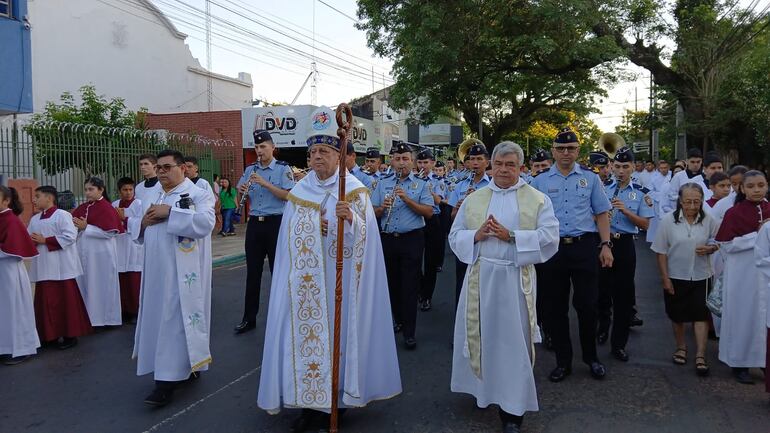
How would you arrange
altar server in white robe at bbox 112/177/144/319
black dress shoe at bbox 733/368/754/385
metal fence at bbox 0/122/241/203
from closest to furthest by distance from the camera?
black dress shoe at bbox 733/368/754/385, altar server in white robe at bbox 112/177/144/319, metal fence at bbox 0/122/241/203

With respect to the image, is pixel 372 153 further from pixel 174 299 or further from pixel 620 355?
pixel 174 299

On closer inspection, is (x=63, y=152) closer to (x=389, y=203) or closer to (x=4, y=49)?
(x=4, y=49)

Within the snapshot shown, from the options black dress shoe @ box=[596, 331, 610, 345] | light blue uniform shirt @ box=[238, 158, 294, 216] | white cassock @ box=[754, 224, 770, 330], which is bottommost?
black dress shoe @ box=[596, 331, 610, 345]

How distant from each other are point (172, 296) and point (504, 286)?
2502 mm

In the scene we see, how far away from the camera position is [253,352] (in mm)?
5770

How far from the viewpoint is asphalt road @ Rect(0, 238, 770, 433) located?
404 cm

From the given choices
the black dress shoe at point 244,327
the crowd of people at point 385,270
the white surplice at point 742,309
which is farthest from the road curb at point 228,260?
the white surplice at point 742,309

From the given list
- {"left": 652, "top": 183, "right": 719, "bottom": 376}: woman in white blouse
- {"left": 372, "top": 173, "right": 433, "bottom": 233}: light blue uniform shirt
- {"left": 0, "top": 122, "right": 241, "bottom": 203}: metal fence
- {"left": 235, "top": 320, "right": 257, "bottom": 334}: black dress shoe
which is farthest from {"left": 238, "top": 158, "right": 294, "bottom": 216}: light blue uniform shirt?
{"left": 0, "top": 122, "right": 241, "bottom": 203}: metal fence

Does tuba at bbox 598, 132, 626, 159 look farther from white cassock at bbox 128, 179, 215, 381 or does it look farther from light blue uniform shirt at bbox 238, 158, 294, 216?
white cassock at bbox 128, 179, 215, 381

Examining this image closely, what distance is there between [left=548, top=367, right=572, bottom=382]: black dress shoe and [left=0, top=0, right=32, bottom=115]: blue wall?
9.13m

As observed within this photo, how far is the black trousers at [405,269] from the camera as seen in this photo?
5883 millimetres

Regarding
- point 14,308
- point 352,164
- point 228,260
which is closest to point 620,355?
point 352,164

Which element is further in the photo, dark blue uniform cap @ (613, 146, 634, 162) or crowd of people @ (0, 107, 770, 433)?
dark blue uniform cap @ (613, 146, 634, 162)

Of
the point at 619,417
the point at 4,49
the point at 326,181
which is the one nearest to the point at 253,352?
the point at 326,181
